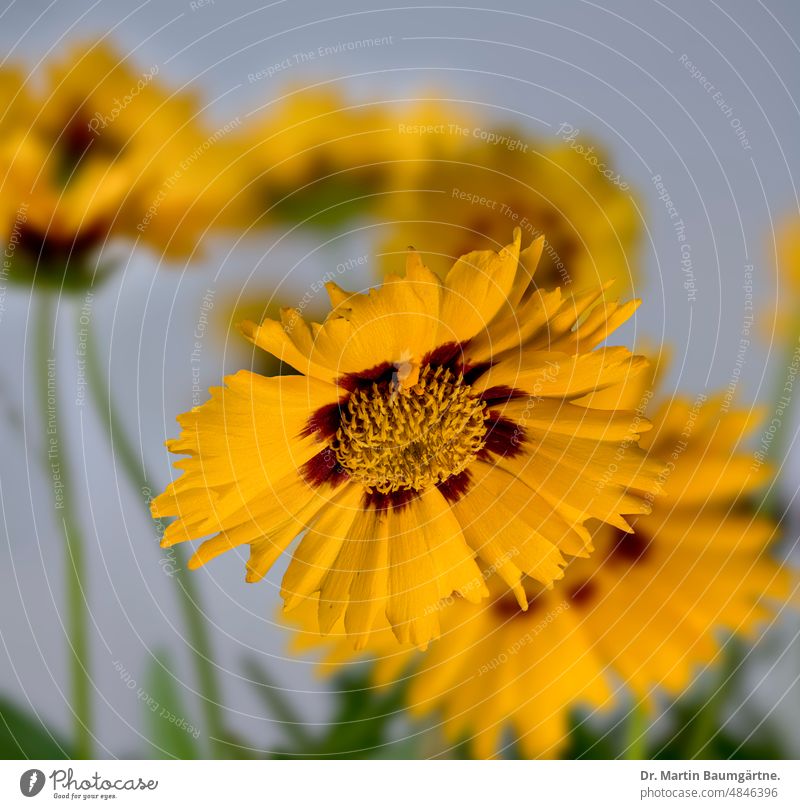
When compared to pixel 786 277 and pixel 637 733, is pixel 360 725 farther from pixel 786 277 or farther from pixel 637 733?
pixel 786 277

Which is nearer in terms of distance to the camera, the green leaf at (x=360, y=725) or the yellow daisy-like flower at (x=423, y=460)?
the yellow daisy-like flower at (x=423, y=460)

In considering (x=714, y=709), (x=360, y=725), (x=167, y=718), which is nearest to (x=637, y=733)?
(x=714, y=709)

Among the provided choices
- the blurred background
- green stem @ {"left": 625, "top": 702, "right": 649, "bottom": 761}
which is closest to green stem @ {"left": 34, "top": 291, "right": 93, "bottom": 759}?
the blurred background

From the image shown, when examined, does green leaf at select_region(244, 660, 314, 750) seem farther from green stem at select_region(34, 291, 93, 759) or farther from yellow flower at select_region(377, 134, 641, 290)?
yellow flower at select_region(377, 134, 641, 290)

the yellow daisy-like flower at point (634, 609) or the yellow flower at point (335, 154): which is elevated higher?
the yellow flower at point (335, 154)

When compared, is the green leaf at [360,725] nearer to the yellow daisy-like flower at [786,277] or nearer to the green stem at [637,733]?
the green stem at [637,733]

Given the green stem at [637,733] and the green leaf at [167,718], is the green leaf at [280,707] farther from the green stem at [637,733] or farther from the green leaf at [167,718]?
the green stem at [637,733]
